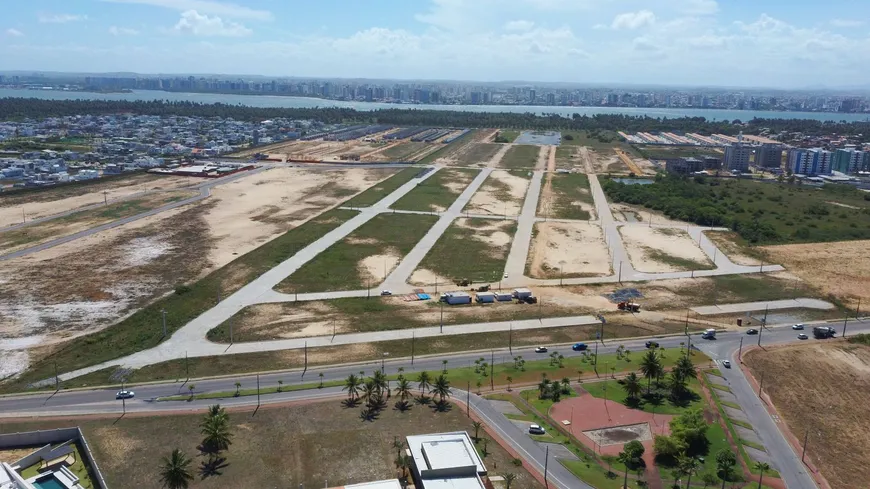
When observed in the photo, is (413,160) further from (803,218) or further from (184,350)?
(184,350)

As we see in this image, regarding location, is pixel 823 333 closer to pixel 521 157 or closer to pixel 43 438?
pixel 43 438

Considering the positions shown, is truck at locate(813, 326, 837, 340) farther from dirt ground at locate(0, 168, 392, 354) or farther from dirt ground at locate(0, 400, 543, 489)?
dirt ground at locate(0, 168, 392, 354)

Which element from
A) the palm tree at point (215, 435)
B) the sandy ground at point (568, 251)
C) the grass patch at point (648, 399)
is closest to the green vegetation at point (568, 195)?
the sandy ground at point (568, 251)

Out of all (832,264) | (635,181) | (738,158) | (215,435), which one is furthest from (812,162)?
(215,435)

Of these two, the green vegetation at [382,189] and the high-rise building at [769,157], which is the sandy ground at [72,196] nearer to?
the green vegetation at [382,189]

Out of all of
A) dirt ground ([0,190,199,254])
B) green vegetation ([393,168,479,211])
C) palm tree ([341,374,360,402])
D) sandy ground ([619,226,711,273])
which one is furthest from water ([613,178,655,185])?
palm tree ([341,374,360,402])

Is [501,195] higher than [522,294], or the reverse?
[501,195]
